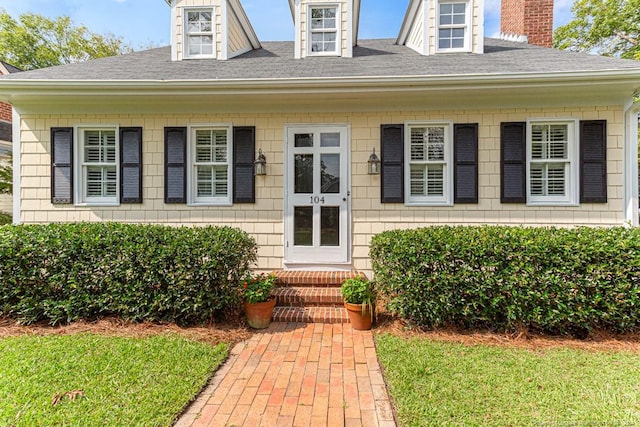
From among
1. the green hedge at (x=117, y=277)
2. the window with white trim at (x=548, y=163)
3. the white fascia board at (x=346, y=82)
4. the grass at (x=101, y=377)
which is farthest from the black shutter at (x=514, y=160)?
the grass at (x=101, y=377)

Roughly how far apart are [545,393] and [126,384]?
3.39 metres

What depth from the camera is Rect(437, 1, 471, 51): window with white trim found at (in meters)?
5.41

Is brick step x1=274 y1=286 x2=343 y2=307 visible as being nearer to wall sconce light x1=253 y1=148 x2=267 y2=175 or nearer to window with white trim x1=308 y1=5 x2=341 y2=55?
wall sconce light x1=253 y1=148 x2=267 y2=175

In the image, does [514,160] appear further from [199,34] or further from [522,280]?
[199,34]

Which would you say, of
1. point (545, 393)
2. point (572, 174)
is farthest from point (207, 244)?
point (572, 174)

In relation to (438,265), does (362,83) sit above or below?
above

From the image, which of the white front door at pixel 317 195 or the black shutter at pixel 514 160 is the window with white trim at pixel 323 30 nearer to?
the white front door at pixel 317 195

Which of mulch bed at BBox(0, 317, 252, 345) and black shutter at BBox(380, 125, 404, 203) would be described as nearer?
mulch bed at BBox(0, 317, 252, 345)

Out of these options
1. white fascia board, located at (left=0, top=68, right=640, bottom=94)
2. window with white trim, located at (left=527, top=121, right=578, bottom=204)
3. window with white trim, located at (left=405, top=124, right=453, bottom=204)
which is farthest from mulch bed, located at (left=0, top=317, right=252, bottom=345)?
window with white trim, located at (left=527, top=121, right=578, bottom=204)

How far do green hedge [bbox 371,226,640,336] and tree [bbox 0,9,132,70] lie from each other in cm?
2129

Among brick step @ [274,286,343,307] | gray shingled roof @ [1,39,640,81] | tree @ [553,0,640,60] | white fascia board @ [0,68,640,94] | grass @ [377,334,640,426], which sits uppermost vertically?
tree @ [553,0,640,60]

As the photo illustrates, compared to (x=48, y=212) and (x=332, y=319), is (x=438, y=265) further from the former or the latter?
(x=48, y=212)

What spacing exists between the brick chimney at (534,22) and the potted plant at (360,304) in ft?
22.0

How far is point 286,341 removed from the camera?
3.26m
